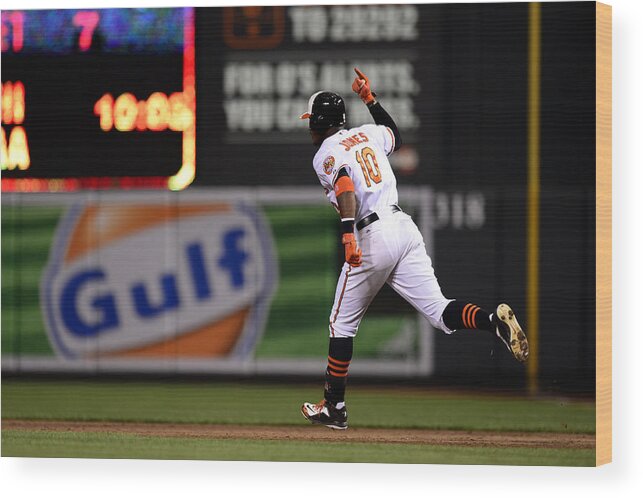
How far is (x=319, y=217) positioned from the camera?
29.7 ft

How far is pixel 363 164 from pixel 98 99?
7.03ft

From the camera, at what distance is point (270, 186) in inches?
358

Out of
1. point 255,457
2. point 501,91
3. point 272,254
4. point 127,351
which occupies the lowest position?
point 255,457

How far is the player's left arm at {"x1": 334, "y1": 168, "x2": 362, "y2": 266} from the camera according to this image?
864 centimetres

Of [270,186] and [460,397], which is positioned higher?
[270,186]

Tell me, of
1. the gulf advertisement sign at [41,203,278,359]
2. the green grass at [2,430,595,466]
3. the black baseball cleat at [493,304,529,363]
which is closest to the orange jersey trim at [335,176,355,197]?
the gulf advertisement sign at [41,203,278,359]

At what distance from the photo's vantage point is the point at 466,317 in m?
8.80

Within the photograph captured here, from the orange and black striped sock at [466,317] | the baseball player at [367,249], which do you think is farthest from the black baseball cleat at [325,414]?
the orange and black striped sock at [466,317]

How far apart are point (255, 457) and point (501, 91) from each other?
3313mm

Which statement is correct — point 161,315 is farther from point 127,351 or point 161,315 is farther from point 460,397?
point 460,397

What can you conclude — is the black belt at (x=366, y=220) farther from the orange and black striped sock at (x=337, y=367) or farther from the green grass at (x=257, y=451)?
the green grass at (x=257, y=451)

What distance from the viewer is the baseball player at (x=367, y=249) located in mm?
8797

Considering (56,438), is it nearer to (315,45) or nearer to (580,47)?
(315,45)

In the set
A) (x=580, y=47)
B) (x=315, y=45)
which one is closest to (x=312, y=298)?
(x=315, y=45)
